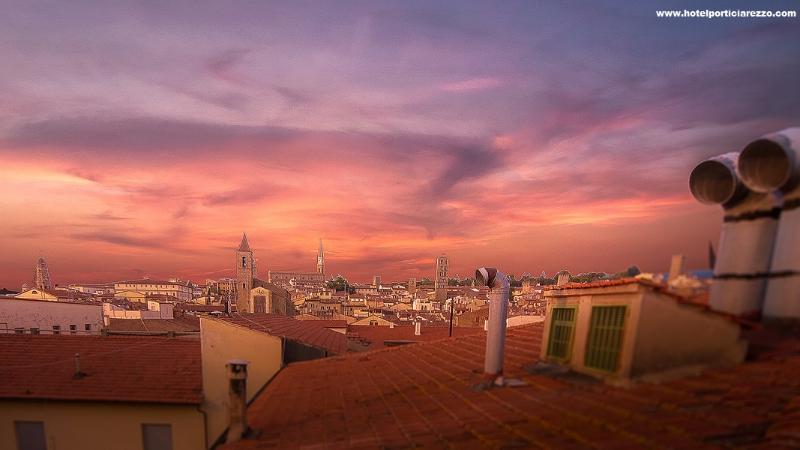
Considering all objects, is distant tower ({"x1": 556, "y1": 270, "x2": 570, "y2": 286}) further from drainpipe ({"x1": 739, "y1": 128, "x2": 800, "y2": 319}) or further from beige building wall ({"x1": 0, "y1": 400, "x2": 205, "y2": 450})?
beige building wall ({"x1": 0, "y1": 400, "x2": 205, "y2": 450})

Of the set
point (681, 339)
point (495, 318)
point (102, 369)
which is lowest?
point (102, 369)

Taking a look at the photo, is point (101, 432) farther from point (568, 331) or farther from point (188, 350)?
point (568, 331)

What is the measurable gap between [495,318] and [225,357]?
1034 centimetres

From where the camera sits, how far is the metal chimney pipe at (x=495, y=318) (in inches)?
249

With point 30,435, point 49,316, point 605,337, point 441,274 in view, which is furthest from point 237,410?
point 441,274

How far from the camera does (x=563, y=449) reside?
11.7 feet

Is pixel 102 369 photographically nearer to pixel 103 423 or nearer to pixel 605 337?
pixel 103 423

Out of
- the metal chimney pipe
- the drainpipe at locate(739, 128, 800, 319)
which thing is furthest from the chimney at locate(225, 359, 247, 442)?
the drainpipe at locate(739, 128, 800, 319)

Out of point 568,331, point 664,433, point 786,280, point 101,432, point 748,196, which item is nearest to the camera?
point 664,433

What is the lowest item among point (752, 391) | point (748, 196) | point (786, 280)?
point (752, 391)

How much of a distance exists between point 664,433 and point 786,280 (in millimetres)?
2329

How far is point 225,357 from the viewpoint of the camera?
44.3 ft

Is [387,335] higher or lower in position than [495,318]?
lower

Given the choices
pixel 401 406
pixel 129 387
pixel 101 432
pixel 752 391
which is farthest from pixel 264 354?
pixel 752 391
